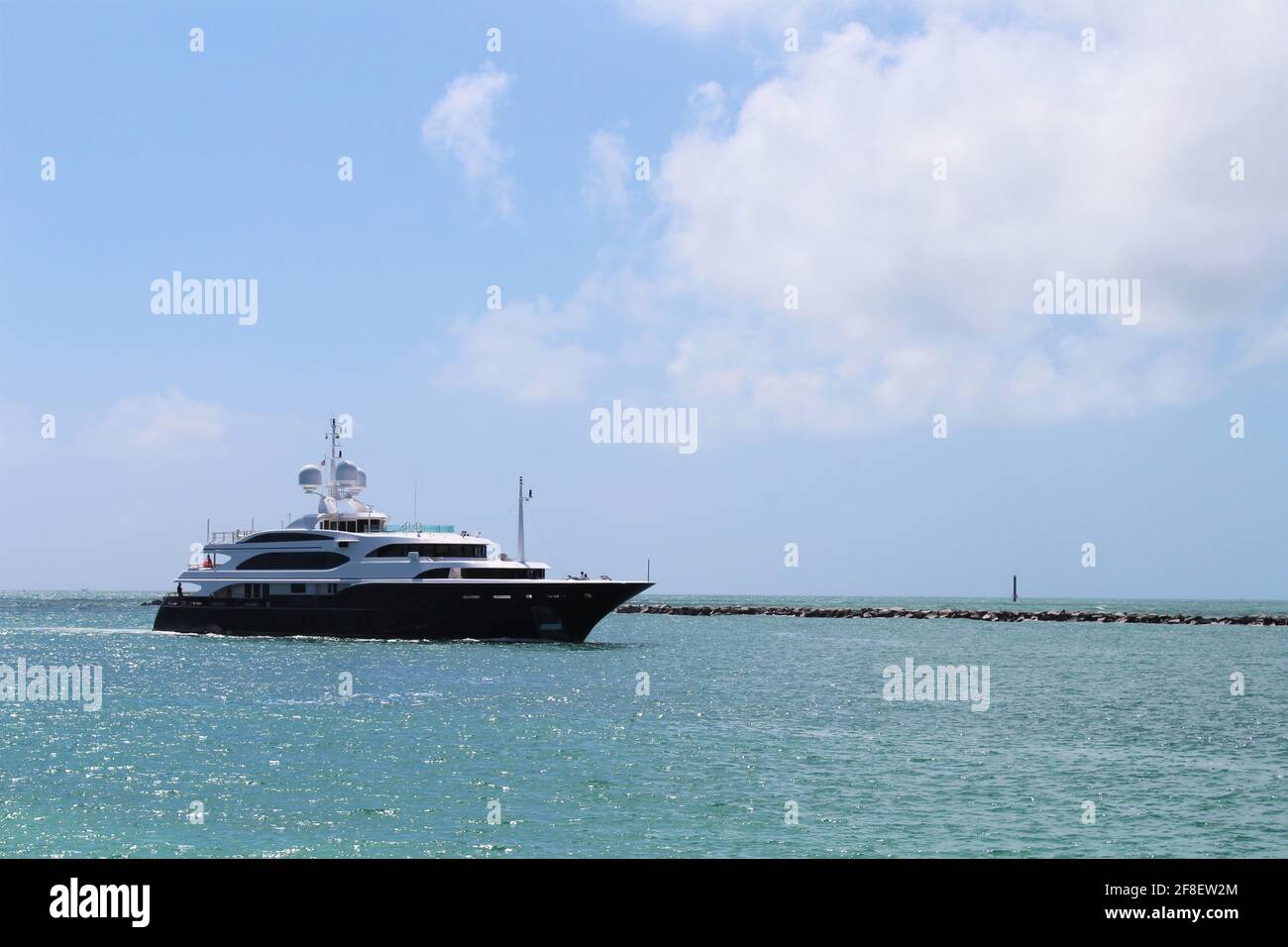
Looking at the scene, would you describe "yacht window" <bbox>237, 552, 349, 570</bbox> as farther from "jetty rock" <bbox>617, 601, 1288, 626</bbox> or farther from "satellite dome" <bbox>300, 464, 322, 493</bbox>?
"jetty rock" <bbox>617, 601, 1288, 626</bbox>

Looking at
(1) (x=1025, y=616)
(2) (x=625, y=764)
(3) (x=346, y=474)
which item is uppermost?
(3) (x=346, y=474)

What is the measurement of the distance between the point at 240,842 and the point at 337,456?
53.3 metres

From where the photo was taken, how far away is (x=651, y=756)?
86.3 feet

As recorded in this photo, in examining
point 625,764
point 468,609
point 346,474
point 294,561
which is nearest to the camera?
point 625,764

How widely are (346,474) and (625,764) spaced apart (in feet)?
155

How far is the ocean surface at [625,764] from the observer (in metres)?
18.9

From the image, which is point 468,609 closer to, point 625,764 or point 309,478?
point 309,478

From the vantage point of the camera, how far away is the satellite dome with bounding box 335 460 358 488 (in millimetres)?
68750

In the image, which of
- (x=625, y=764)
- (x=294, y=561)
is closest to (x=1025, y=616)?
(x=294, y=561)

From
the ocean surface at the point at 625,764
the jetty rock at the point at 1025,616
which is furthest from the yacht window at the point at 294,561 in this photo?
the jetty rock at the point at 1025,616

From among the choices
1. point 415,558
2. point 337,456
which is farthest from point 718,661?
point 337,456

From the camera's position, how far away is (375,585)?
60344 mm

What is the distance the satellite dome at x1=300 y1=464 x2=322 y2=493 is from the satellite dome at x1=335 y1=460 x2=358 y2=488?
1.60 metres
